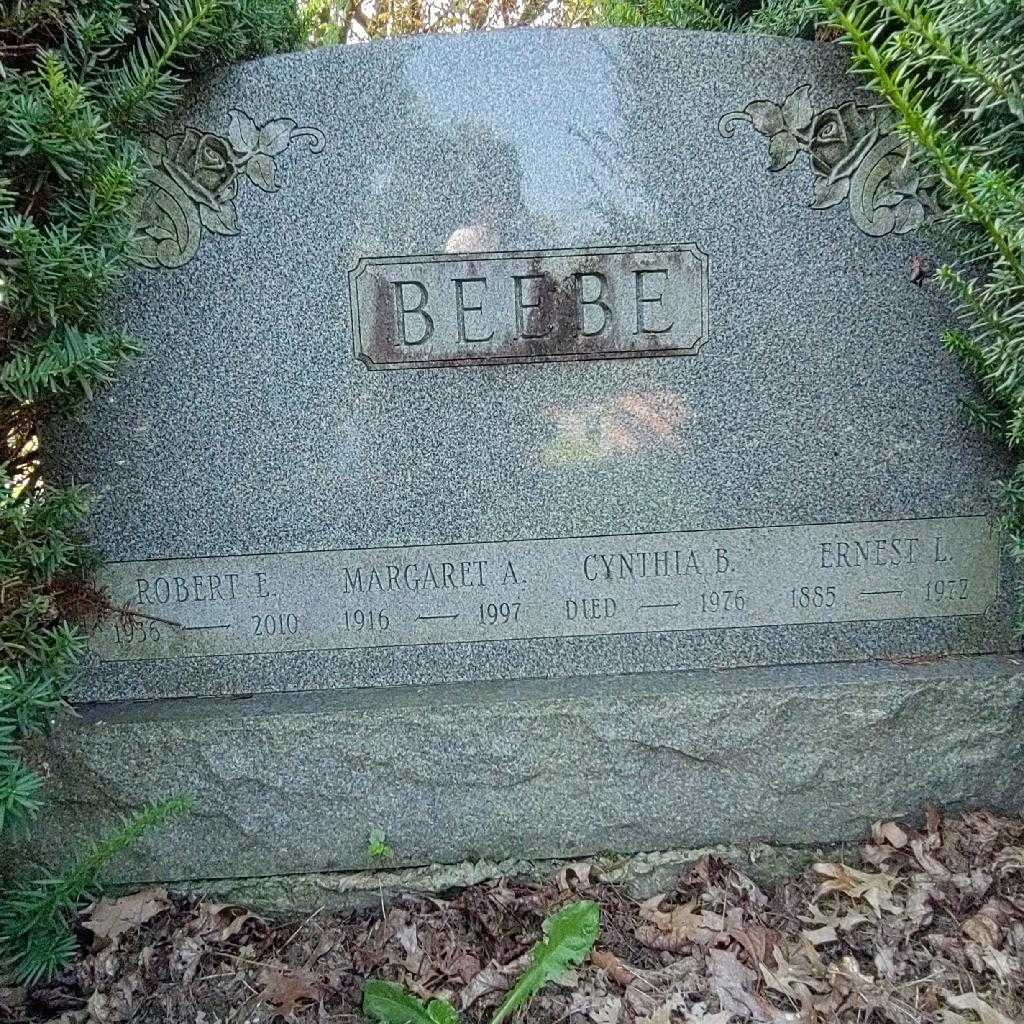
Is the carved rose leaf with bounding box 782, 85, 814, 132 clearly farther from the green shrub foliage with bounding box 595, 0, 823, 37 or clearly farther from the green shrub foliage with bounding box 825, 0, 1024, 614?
the green shrub foliage with bounding box 595, 0, 823, 37

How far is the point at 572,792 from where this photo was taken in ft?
8.01

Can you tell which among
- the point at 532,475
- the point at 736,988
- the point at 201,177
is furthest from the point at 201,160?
the point at 736,988

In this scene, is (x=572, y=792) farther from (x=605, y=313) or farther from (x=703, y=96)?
(x=703, y=96)

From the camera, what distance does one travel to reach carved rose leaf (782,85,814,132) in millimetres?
2355

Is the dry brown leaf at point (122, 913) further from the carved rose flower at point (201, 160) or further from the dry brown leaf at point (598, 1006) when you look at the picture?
the carved rose flower at point (201, 160)

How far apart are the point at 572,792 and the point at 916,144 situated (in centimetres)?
199

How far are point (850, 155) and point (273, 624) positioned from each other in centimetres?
212

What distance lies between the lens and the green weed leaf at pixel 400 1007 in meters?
1.89

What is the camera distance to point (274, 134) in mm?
2311

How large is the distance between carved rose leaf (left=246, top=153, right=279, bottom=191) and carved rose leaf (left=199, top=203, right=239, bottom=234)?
99 mm

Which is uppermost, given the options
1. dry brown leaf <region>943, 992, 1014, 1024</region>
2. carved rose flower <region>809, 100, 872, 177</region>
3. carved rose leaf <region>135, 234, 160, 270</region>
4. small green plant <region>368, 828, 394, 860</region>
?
carved rose flower <region>809, 100, 872, 177</region>

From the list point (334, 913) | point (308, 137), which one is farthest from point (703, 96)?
point (334, 913)

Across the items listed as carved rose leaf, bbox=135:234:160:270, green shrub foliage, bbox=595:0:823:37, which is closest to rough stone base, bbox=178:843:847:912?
carved rose leaf, bbox=135:234:160:270

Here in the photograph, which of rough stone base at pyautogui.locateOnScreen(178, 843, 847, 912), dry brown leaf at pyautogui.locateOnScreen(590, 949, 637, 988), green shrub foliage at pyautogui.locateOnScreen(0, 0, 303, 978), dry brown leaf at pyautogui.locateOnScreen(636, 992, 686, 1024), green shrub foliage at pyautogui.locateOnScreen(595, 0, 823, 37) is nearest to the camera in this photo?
green shrub foliage at pyautogui.locateOnScreen(0, 0, 303, 978)
